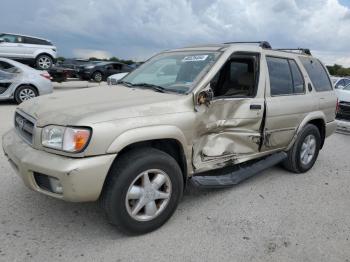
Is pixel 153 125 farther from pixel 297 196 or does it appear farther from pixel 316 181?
pixel 316 181

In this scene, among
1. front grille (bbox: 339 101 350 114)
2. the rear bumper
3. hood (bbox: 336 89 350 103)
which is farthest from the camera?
hood (bbox: 336 89 350 103)

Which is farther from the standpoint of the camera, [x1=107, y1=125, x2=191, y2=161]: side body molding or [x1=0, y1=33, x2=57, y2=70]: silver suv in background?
[x1=0, y1=33, x2=57, y2=70]: silver suv in background

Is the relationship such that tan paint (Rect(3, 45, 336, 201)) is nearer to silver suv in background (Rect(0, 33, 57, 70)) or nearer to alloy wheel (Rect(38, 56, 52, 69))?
silver suv in background (Rect(0, 33, 57, 70))

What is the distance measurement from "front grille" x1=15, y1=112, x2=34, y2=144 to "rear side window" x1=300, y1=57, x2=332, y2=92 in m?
3.85

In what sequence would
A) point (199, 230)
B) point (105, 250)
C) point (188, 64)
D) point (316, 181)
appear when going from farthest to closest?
point (316, 181) → point (188, 64) → point (199, 230) → point (105, 250)

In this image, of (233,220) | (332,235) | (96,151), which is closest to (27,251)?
(96,151)

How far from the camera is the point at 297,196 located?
14.4ft

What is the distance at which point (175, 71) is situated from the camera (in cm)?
400

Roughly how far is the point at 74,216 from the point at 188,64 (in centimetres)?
207

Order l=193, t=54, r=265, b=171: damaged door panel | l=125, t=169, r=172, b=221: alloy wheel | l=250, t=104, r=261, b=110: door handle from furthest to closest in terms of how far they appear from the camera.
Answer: l=250, t=104, r=261, b=110: door handle → l=193, t=54, r=265, b=171: damaged door panel → l=125, t=169, r=172, b=221: alloy wheel

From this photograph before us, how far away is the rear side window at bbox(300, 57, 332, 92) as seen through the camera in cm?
514

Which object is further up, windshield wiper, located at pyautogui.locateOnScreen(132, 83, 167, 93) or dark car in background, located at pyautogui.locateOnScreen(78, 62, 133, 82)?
windshield wiper, located at pyautogui.locateOnScreen(132, 83, 167, 93)

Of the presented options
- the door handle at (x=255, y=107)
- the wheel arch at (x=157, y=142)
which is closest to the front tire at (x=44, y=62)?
the door handle at (x=255, y=107)

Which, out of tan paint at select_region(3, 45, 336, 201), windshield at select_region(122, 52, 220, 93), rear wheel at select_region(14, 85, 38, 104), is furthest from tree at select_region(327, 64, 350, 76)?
windshield at select_region(122, 52, 220, 93)
